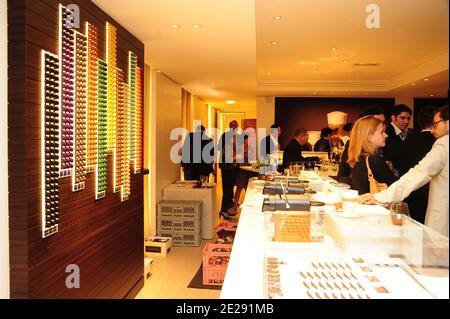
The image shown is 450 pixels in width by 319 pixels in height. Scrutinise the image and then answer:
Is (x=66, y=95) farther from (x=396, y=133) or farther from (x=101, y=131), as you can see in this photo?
(x=396, y=133)

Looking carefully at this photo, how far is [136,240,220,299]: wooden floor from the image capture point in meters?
3.91

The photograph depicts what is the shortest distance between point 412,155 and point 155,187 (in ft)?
11.3

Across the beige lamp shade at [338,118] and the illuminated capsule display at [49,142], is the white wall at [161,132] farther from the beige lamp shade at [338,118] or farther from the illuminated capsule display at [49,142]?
the beige lamp shade at [338,118]

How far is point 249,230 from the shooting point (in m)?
2.22

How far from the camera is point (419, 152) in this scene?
3.48 meters

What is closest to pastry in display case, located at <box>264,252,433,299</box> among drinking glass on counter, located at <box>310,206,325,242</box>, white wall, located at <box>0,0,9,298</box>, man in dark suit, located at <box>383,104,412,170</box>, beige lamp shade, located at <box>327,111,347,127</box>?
drinking glass on counter, located at <box>310,206,325,242</box>

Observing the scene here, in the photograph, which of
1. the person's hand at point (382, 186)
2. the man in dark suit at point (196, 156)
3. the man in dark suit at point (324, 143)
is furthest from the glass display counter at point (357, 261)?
the man in dark suit at point (324, 143)

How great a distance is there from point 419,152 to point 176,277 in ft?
8.58

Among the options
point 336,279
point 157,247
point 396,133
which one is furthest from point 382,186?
point 157,247

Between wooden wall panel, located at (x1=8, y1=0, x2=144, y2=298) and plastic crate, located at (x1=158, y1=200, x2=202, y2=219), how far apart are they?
7.90 ft

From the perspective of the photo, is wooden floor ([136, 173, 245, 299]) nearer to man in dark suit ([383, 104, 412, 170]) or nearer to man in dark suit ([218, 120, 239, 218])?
man in dark suit ([218, 120, 239, 218])

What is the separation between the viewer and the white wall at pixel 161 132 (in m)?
5.85
